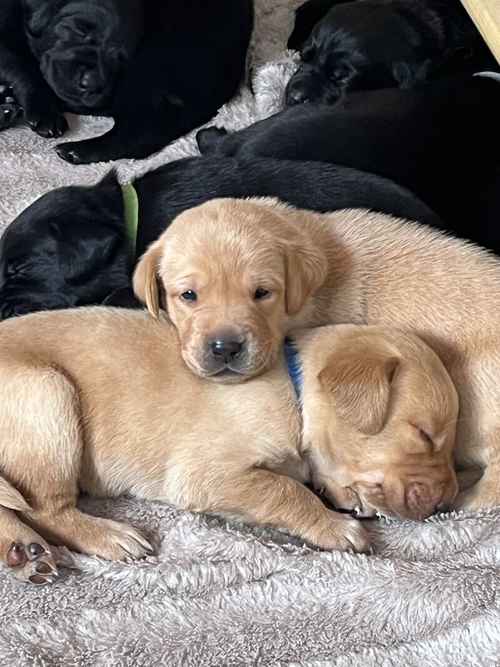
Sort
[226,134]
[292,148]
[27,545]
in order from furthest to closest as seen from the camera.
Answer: [226,134]
[292,148]
[27,545]

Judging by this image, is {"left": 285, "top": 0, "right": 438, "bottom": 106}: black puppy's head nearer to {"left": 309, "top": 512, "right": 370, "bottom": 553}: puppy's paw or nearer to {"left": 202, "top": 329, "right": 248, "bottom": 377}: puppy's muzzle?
{"left": 202, "top": 329, "right": 248, "bottom": 377}: puppy's muzzle

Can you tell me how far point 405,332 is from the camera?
2562 mm

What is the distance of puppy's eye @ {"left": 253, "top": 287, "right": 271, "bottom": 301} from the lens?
2.53m

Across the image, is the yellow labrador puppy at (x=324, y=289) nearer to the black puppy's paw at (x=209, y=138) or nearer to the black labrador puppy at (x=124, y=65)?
the black puppy's paw at (x=209, y=138)

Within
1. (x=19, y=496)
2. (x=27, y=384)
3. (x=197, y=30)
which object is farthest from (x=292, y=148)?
(x=19, y=496)

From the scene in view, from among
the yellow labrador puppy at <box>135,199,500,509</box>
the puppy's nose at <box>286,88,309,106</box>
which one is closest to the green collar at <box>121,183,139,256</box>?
the yellow labrador puppy at <box>135,199,500,509</box>

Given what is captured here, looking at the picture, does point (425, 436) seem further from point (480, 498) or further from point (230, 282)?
point (230, 282)

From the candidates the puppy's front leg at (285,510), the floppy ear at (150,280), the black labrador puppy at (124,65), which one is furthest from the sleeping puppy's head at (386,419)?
the black labrador puppy at (124,65)

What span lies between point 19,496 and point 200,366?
52 centimetres

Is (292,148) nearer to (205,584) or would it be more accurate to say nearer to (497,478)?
(497,478)

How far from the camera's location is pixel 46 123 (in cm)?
385

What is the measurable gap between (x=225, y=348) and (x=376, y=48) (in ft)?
5.93

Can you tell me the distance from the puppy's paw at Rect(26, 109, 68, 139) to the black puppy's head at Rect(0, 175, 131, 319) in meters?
0.86

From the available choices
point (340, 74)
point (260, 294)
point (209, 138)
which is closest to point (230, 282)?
point (260, 294)
